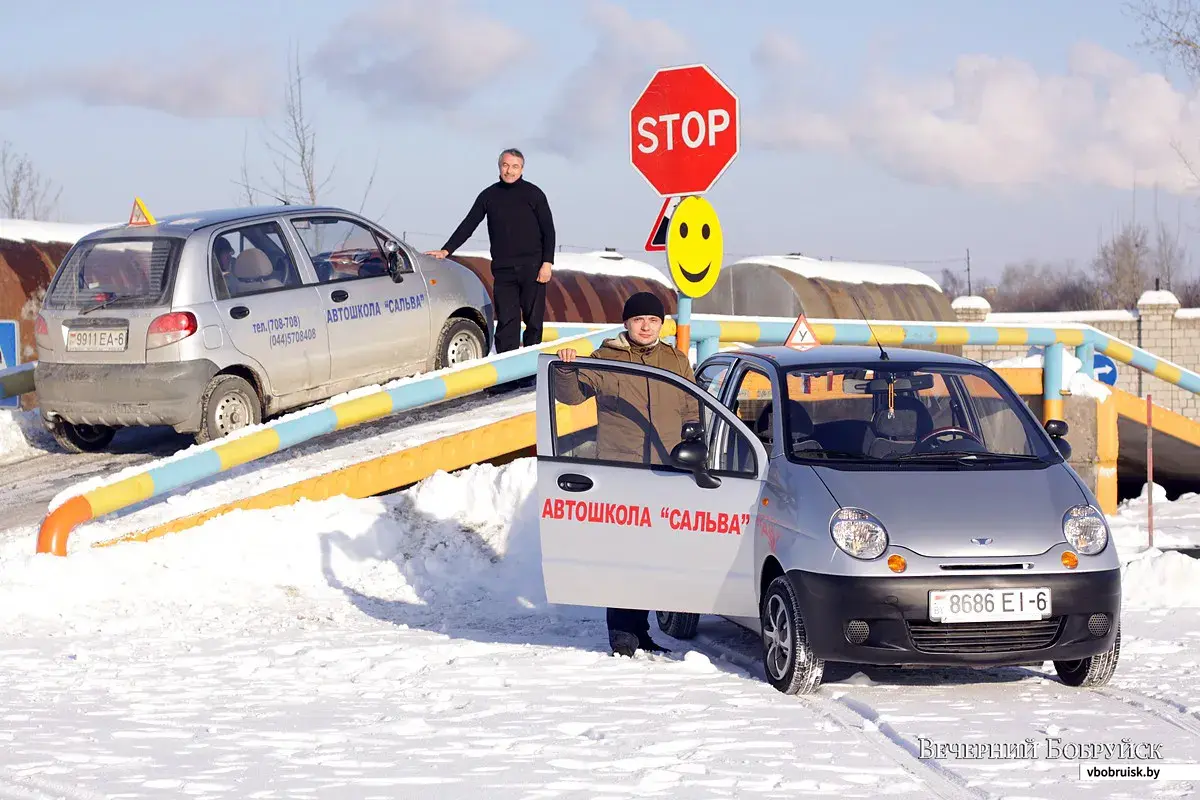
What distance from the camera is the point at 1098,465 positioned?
14.0m

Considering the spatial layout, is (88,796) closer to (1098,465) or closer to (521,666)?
(521,666)

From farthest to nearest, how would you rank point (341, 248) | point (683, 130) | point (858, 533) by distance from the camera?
point (341, 248)
point (683, 130)
point (858, 533)

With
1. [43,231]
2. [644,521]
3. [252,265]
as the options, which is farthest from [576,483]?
[43,231]

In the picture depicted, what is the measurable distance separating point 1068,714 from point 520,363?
616cm

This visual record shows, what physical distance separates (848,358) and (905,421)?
1.95 feet

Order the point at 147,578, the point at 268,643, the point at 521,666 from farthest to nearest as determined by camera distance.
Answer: the point at 147,578, the point at 268,643, the point at 521,666

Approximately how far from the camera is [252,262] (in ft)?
37.8

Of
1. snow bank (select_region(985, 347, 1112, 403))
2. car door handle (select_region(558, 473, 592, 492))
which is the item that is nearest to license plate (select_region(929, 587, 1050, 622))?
car door handle (select_region(558, 473, 592, 492))

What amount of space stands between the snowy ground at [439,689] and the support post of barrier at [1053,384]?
4.91m

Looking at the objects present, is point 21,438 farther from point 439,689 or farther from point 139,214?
point 439,689

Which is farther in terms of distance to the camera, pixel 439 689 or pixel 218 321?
pixel 218 321

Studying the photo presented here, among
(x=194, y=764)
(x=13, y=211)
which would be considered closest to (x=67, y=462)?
(x=194, y=764)

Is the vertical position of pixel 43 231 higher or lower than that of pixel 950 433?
higher

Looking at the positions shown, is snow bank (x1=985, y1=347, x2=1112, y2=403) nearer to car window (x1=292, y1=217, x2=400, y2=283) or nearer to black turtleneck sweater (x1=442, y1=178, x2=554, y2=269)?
black turtleneck sweater (x1=442, y1=178, x2=554, y2=269)
